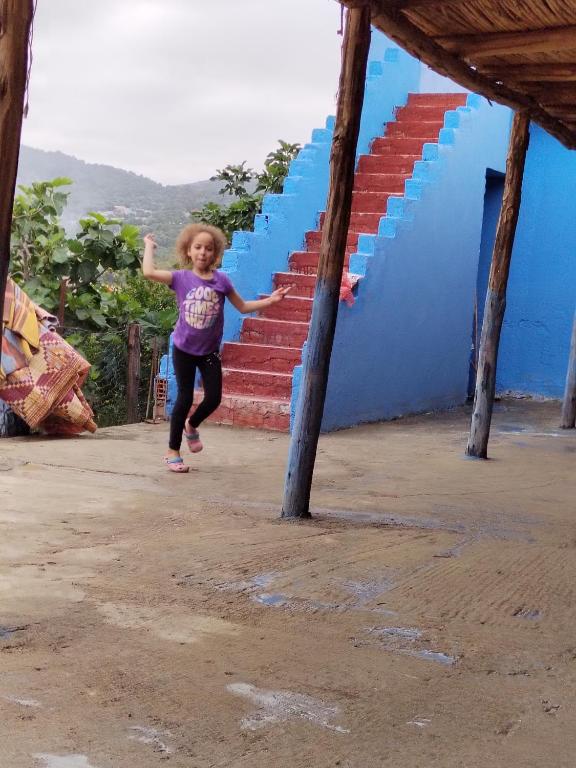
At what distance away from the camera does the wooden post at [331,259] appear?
5.46m

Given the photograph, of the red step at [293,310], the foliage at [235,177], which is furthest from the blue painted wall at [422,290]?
the foliage at [235,177]

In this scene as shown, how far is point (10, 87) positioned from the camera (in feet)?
10.5

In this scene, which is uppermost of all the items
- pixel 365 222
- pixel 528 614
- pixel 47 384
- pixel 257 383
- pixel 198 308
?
pixel 365 222

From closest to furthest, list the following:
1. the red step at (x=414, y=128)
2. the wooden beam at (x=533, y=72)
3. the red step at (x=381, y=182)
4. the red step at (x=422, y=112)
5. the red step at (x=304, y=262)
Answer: the wooden beam at (x=533, y=72) → the red step at (x=304, y=262) → the red step at (x=381, y=182) → the red step at (x=414, y=128) → the red step at (x=422, y=112)

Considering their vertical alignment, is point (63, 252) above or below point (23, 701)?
above

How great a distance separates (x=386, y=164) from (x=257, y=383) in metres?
3.76

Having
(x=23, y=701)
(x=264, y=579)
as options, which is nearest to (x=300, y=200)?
(x=264, y=579)

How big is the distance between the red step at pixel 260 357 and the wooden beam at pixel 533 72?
389 centimetres

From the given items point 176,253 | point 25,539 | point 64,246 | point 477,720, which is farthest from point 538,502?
point 64,246

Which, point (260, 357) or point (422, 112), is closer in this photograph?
point (260, 357)

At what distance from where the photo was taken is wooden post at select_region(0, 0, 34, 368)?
318 centimetres

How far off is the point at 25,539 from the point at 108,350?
21.0 feet

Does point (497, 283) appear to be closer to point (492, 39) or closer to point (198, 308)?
point (492, 39)

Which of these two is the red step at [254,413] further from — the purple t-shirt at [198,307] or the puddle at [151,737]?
the puddle at [151,737]
